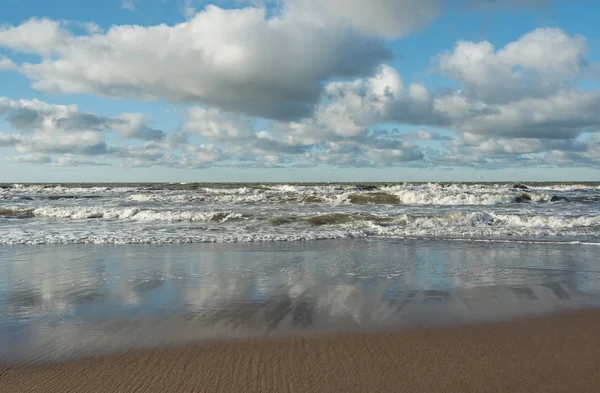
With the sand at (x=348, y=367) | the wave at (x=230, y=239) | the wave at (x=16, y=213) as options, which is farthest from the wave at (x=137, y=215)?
the sand at (x=348, y=367)

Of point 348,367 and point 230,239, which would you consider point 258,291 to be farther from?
point 230,239

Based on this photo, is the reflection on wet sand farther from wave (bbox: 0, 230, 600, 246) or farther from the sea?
wave (bbox: 0, 230, 600, 246)

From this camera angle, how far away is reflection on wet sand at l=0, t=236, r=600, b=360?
5145mm

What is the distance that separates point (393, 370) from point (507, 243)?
384 inches

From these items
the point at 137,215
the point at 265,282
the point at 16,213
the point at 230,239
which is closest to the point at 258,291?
the point at 265,282

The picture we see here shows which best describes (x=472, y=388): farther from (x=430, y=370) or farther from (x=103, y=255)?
(x=103, y=255)

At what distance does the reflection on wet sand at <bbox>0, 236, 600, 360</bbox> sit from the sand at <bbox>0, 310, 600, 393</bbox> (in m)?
0.40

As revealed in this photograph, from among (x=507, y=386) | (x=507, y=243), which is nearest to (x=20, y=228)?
(x=507, y=243)

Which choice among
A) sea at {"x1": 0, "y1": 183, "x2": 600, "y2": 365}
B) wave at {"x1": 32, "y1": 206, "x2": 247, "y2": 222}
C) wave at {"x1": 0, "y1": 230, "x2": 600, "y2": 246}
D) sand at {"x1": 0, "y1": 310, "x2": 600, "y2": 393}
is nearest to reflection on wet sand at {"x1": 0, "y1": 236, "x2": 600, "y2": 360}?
sea at {"x1": 0, "y1": 183, "x2": 600, "y2": 365}

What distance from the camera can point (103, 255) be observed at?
10.7m

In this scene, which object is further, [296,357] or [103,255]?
[103,255]

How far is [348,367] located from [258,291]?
9.95ft

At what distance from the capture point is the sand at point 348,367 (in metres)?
3.73

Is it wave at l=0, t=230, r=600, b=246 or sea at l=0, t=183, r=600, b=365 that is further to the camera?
wave at l=0, t=230, r=600, b=246
